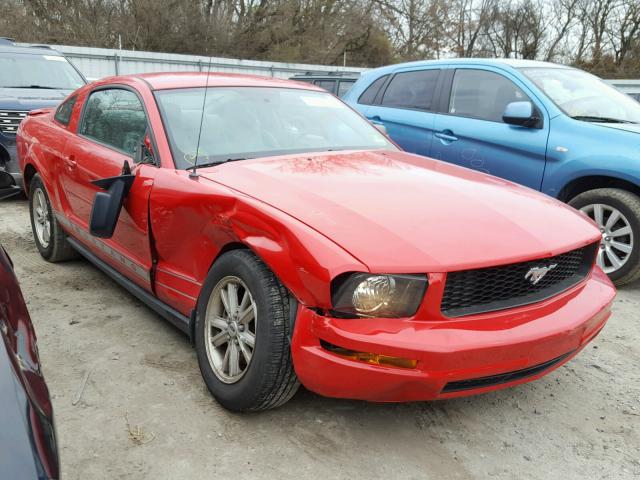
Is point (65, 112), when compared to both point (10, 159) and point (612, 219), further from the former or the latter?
point (612, 219)

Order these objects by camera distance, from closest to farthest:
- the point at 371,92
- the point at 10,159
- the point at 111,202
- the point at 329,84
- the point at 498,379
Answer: the point at 498,379 → the point at 111,202 → the point at 371,92 → the point at 10,159 → the point at 329,84

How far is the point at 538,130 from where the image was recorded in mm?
4906

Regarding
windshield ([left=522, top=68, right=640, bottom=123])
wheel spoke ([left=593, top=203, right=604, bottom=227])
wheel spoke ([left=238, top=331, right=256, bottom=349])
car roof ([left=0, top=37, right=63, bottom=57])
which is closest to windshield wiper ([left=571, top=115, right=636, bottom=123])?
windshield ([left=522, top=68, right=640, bottom=123])

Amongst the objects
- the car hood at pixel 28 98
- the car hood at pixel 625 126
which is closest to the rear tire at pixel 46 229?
the car hood at pixel 28 98

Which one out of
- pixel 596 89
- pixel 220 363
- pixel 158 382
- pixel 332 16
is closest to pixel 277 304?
pixel 220 363

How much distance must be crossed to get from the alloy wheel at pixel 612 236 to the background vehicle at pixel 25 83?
5914 mm

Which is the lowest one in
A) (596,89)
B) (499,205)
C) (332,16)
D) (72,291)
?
(72,291)

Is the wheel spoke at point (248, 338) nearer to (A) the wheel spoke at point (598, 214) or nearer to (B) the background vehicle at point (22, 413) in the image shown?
(B) the background vehicle at point (22, 413)

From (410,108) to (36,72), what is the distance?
18.1 feet

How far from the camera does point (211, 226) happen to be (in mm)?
2746

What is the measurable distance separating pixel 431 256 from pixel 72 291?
2.94 m

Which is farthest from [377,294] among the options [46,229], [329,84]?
[329,84]

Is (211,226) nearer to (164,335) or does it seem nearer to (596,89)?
(164,335)

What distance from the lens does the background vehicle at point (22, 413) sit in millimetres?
1270
